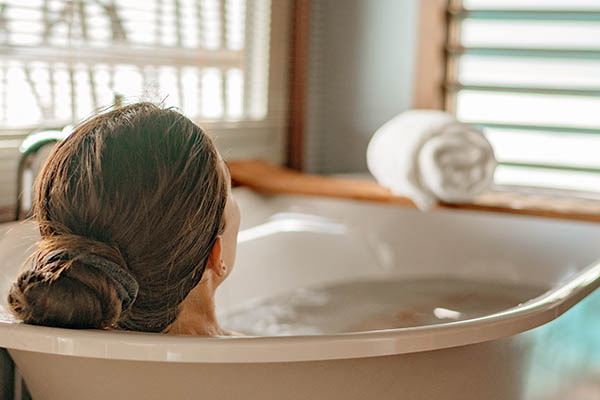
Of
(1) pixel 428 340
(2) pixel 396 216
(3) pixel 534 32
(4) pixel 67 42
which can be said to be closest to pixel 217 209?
(1) pixel 428 340

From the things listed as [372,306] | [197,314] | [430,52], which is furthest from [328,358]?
[430,52]

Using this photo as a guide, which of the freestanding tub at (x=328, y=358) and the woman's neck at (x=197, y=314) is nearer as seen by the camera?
the freestanding tub at (x=328, y=358)

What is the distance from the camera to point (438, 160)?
2.32 meters

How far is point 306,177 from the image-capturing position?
2764mm

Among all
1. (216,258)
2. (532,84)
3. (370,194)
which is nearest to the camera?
(216,258)

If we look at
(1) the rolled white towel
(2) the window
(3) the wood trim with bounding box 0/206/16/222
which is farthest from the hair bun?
(1) the rolled white towel

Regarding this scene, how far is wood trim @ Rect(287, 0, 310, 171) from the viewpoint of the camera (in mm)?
2984

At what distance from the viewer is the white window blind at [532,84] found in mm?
2762

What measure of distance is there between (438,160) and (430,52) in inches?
29.5

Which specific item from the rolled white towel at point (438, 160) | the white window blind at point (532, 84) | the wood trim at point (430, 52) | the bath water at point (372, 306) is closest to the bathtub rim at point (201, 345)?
the bath water at point (372, 306)

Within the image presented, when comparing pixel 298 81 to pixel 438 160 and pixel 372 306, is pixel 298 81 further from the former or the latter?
pixel 372 306

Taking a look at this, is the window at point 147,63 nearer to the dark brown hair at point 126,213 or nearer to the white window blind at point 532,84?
the dark brown hair at point 126,213

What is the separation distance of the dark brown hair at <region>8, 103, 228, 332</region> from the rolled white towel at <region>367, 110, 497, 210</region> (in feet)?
4.69

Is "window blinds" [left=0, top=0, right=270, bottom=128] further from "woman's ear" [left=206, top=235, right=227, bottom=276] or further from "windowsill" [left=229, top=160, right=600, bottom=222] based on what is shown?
"woman's ear" [left=206, top=235, right=227, bottom=276]
